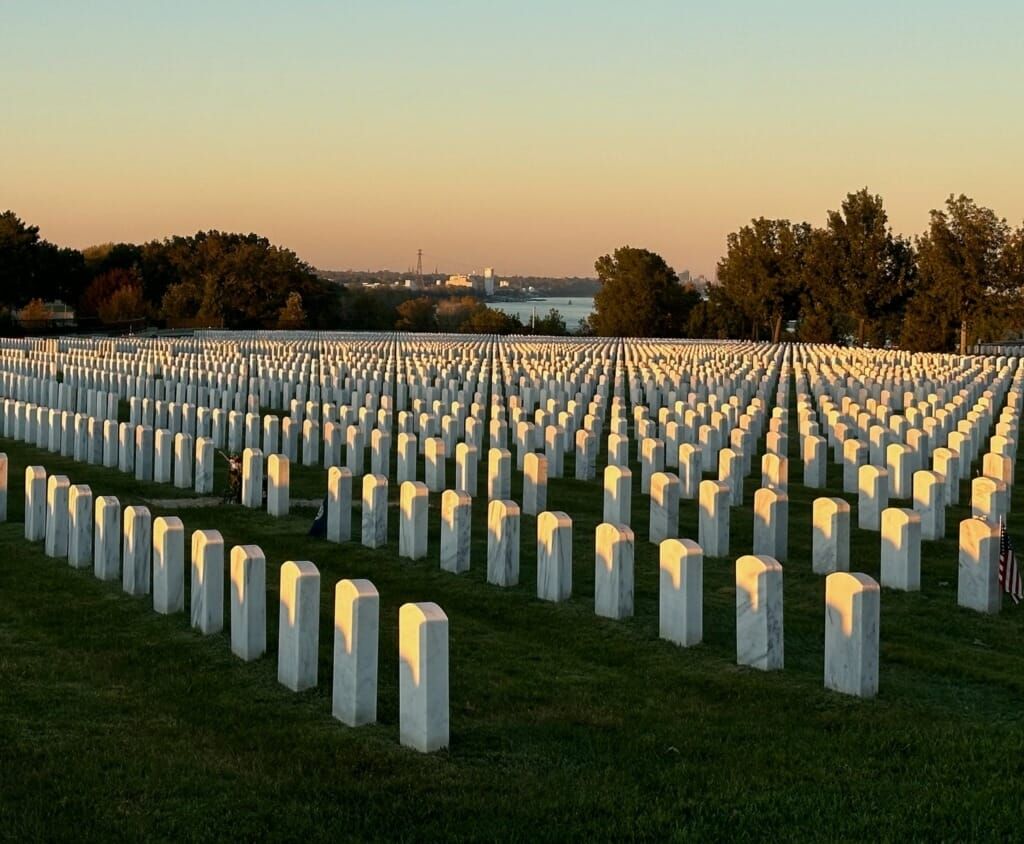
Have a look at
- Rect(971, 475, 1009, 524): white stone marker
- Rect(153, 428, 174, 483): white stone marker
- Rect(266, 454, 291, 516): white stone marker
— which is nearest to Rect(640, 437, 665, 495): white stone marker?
Rect(971, 475, 1009, 524): white stone marker

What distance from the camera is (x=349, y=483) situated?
36.7 ft

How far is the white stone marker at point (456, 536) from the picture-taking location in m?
9.88

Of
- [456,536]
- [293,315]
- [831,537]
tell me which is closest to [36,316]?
[293,315]

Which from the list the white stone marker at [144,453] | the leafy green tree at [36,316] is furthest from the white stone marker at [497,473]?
the leafy green tree at [36,316]

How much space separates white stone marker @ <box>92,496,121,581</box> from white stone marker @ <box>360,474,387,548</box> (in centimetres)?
217

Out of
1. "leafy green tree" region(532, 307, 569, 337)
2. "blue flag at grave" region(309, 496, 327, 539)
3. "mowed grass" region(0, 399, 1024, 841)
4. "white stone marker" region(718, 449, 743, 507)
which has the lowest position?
"mowed grass" region(0, 399, 1024, 841)

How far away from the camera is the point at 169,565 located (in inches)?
329

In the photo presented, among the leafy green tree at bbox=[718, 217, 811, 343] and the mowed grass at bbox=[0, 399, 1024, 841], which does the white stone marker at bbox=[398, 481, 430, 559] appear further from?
the leafy green tree at bbox=[718, 217, 811, 343]

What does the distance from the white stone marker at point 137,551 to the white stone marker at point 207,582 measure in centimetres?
106

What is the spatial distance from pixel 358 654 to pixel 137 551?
334 centimetres

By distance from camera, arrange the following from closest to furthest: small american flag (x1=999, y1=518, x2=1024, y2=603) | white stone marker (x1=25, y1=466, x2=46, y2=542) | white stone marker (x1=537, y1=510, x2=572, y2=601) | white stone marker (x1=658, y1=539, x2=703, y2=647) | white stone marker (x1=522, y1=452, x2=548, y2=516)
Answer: white stone marker (x1=658, y1=539, x2=703, y2=647) < white stone marker (x1=537, y1=510, x2=572, y2=601) < small american flag (x1=999, y1=518, x2=1024, y2=603) < white stone marker (x1=25, y1=466, x2=46, y2=542) < white stone marker (x1=522, y1=452, x2=548, y2=516)

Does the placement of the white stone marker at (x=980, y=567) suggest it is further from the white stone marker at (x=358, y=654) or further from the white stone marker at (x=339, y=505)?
the white stone marker at (x=339, y=505)

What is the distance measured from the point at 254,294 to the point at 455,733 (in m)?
88.3

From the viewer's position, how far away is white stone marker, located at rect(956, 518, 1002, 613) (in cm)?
873
